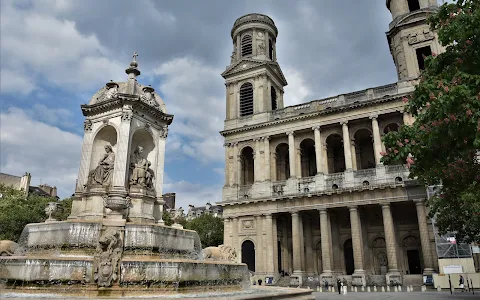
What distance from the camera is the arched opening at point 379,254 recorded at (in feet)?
101

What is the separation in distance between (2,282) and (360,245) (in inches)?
1022

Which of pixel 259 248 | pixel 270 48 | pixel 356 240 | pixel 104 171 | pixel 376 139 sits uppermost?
pixel 270 48

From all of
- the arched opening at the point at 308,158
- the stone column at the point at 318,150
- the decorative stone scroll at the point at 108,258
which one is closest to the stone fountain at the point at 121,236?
the decorative stone scroll at the point at 108,258

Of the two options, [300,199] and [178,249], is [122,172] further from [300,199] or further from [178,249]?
[300,199]

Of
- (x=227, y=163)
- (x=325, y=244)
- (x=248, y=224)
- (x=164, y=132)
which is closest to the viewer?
(x=164, y=132)

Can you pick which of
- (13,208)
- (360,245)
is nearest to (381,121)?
(360,245)

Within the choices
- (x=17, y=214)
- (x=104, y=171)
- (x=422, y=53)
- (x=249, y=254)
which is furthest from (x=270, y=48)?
(x=104, y=171)

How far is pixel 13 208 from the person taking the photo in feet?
105

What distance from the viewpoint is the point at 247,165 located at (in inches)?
1505

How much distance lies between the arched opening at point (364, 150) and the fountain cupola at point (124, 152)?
2482cm

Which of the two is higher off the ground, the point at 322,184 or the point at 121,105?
the point at 322,184

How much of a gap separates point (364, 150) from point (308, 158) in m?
5.48

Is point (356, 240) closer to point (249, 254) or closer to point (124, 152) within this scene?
point (249, 254)

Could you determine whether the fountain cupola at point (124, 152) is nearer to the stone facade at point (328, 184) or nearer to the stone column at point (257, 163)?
the stone facade at point (328, 184)
